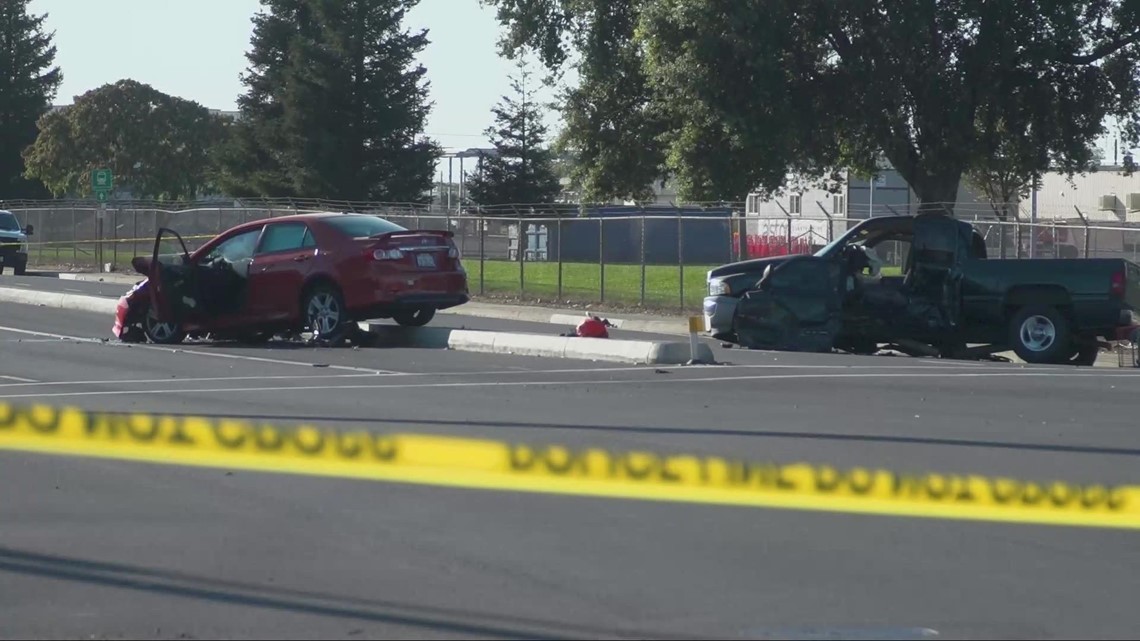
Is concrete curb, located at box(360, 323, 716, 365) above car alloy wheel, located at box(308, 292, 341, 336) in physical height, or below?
below

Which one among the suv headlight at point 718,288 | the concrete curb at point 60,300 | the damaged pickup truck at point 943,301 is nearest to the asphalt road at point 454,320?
the concrete curb at point 60,300

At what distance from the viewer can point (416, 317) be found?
2006cm

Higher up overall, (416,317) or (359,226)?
(359,226)

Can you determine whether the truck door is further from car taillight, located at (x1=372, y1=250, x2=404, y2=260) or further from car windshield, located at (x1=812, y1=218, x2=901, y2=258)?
car taillight, located at (x1=372, y1=250, x2=404, y2=260)

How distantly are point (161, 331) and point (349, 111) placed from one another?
54692mm

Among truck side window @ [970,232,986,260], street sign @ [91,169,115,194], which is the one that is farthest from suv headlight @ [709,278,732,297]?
street sign @ [91,169,115,194]

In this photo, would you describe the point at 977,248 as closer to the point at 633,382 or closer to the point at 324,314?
the point at 633,382

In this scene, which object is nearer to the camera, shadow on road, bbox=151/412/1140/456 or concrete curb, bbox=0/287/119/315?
shadow on road, bbox=151/412/1140/456

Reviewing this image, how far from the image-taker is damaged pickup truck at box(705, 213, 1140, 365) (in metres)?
18.1

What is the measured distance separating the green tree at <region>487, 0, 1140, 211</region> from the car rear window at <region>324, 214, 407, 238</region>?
502 inches

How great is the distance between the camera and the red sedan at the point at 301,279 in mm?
18094

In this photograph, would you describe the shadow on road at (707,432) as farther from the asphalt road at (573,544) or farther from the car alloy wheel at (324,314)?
the car alloy wheel at (324,314)

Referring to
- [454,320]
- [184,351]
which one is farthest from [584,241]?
[184,351]

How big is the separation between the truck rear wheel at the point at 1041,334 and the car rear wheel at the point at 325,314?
26.3ft
